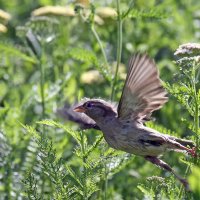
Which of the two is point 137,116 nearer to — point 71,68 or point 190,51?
point 190,51

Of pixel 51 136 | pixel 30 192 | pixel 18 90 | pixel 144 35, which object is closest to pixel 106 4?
pixel 144 35

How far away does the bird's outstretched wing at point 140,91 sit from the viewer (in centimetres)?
347

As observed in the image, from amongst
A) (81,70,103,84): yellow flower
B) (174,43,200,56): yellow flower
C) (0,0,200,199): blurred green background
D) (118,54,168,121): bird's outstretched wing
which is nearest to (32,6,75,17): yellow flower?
(0,0,200,199): blurred green background

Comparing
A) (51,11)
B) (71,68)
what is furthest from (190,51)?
(71,68)

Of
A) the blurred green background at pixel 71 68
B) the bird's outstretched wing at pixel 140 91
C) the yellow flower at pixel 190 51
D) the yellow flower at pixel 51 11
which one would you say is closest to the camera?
the bird's outstretched wing at pixel 140 91

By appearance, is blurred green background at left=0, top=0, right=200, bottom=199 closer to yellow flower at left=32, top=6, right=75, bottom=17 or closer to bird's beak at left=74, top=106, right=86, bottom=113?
yellow flower at left=32, top=6, right=75, bottom=17

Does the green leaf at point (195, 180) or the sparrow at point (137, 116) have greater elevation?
the sparrow at point (137, 116)

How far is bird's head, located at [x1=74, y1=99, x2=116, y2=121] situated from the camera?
3.99 m

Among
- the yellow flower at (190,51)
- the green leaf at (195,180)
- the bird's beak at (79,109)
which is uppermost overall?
the yellow flower at (190,51)

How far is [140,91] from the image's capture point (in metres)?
3.60

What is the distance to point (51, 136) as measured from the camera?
5410mm

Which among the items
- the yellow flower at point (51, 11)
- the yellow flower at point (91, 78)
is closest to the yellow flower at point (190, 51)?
the yellow flower at point (51, 11)

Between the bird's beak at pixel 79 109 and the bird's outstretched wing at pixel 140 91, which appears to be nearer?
the bird's outstretched wing at pixel 140 91

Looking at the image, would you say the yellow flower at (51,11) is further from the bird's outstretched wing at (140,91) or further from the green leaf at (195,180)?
the green leaf at (195,180)
